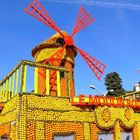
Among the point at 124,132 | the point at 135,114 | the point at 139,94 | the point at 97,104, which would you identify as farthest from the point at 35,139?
the point at 139,94

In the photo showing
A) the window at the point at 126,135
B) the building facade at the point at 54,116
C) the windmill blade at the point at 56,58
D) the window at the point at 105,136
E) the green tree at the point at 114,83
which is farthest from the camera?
the green tree at the point at 114,83

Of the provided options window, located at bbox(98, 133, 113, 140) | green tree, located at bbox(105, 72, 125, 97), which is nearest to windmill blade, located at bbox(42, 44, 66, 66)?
window, located at bbox(98, 133, 113, 140)

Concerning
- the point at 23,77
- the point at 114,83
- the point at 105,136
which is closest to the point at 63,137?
the point at 105,136

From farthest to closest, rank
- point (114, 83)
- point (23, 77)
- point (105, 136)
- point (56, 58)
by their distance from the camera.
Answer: point (114, 83) < point (56, 58) < point (105, 136) < point (23, 77)

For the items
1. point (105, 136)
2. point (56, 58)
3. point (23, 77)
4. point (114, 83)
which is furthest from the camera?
point (114, 83)

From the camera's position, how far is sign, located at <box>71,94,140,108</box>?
19062 millimetres

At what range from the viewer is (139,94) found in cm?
2681

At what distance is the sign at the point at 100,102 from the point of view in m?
19.1

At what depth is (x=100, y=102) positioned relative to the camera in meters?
20.1

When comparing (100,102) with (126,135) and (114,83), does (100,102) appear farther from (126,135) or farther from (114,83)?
(114,83)

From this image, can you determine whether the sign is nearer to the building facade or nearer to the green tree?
the building facade

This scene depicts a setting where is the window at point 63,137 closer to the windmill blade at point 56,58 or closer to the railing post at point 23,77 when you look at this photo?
the railing post at point 23,77

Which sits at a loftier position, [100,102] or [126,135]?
[100,102]

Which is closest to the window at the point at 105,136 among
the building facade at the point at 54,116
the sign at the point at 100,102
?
the building facade at the point at 54,116
